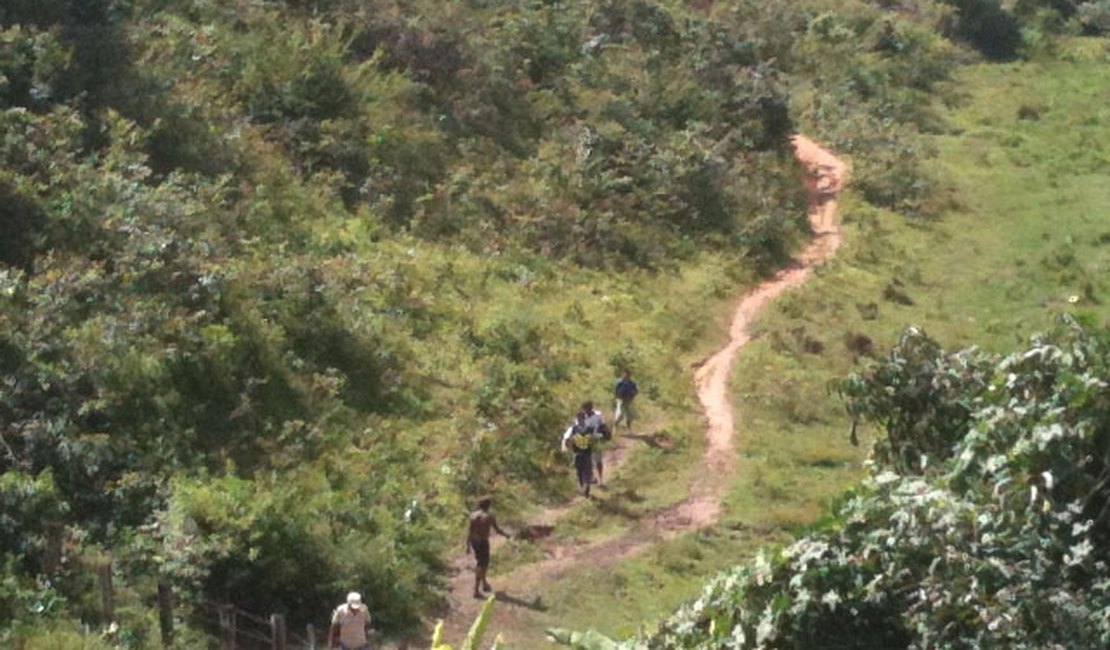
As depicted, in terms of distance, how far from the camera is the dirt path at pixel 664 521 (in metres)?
17.7

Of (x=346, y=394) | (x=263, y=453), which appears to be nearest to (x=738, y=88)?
(x=346, y=394)

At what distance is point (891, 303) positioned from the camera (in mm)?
30906

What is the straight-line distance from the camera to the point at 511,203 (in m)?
30.8

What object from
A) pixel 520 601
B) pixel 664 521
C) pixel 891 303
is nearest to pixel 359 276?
pixel 664 521

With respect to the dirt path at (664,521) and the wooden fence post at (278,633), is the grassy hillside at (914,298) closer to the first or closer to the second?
the dirt path at (664,521)

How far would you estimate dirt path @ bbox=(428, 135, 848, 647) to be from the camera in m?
17.7

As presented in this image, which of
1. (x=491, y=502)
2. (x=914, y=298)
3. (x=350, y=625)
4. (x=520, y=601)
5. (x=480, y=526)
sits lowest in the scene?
(x=914, y=298)

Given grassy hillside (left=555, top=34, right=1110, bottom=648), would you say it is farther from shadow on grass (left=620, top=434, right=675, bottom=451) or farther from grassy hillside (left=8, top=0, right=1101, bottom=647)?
shadow on grass (left=620, top=434, right=675, bottom=451)

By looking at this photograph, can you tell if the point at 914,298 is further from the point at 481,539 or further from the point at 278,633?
the point at 278,633

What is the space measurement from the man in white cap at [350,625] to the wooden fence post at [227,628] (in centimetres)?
134

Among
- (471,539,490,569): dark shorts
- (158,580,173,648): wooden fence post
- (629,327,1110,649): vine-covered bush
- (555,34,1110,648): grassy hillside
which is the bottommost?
(555,34,1110,648): grassy hillside

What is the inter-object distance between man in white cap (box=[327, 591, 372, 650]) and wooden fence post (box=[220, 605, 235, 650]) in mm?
1338

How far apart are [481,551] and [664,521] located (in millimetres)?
3677

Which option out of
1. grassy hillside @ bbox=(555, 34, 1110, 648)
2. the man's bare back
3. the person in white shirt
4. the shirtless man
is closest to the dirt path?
the shirtless man
